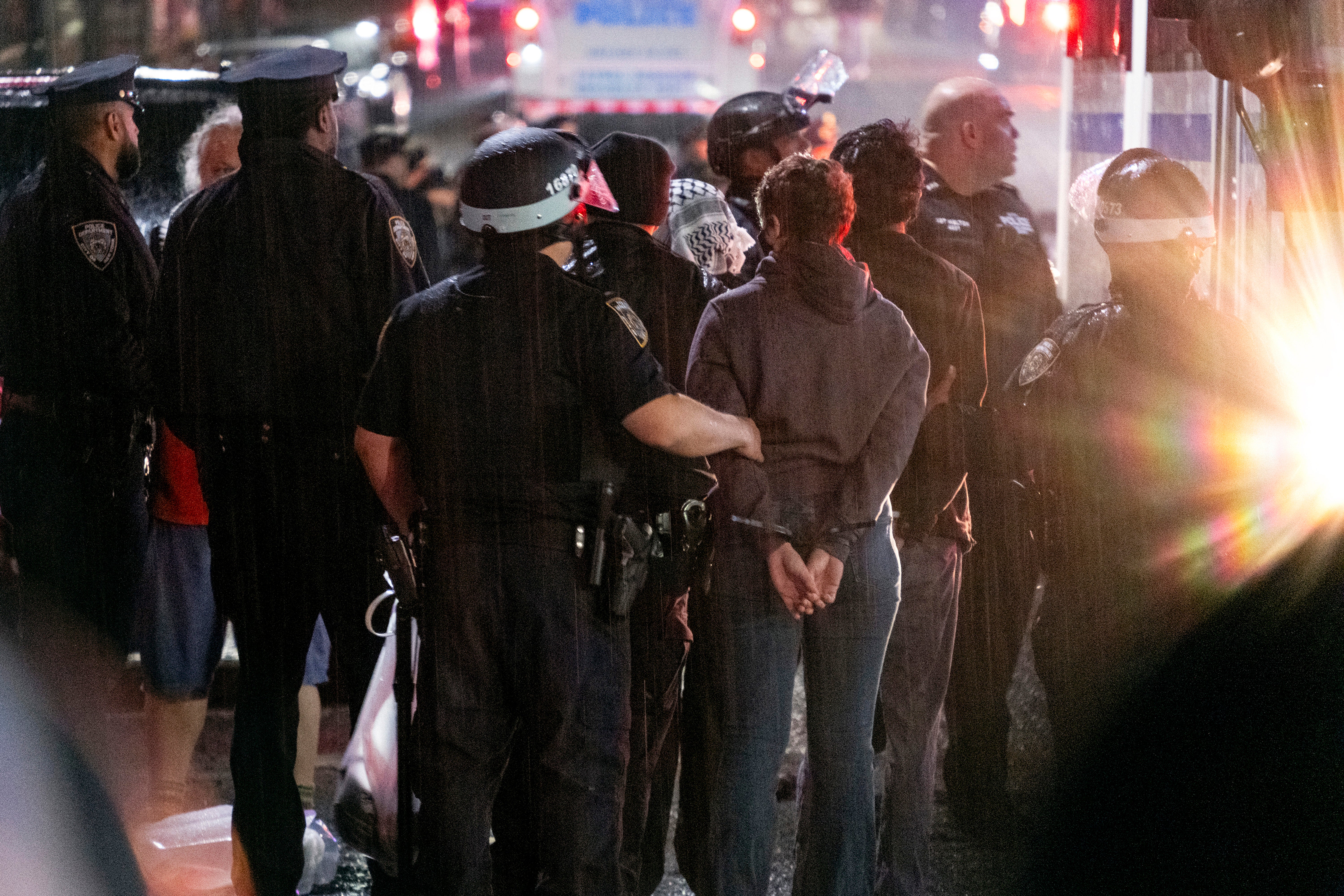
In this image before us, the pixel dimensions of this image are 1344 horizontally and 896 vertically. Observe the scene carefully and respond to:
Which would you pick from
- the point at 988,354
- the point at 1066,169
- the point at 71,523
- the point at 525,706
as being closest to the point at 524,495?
the point at 525,706

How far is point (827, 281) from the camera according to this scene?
3.50 meters

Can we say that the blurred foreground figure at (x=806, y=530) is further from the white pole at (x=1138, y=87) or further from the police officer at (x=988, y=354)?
the white pole at (x=1138, y=87)

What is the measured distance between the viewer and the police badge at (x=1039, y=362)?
4062mm

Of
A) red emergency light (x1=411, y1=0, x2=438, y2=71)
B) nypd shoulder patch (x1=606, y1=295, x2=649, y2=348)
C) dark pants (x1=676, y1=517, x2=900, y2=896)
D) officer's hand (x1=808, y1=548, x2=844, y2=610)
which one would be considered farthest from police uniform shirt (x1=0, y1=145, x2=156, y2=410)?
red emergency light (x1=411, y1=0, x2=438, y2=71)

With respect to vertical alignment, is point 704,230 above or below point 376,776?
A: above

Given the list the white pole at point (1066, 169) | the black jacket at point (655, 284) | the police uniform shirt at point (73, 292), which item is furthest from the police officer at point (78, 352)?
the white pole at point (1066, 169)

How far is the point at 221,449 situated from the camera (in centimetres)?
393

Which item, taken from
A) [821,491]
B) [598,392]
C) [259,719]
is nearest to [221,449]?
[259,719]

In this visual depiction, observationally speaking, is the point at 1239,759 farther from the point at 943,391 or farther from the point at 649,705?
the point at 649,705

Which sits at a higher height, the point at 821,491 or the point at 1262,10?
the point at 1262,10

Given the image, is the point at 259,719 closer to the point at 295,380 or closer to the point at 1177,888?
the point at 295,380

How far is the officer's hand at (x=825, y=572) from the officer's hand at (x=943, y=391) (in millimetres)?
657

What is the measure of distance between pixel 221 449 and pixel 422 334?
0.98 m

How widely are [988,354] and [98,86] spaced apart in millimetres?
2937
